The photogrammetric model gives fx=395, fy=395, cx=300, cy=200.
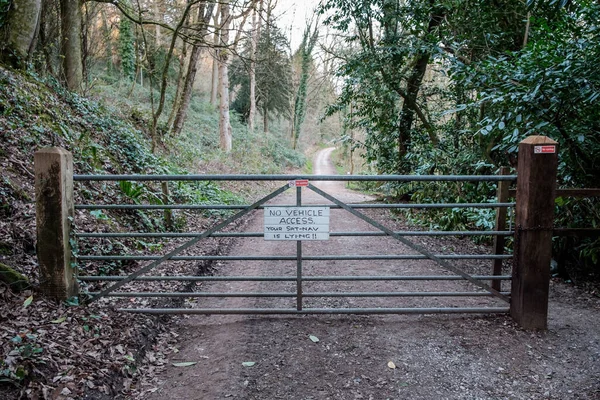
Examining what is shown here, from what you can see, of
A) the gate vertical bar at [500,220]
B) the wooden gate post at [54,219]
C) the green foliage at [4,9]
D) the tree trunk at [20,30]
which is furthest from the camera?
the tree trunk at [20,30]

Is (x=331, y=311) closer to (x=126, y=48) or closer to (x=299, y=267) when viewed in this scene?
(x=299, y=267)

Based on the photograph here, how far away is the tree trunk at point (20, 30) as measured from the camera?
293 inches

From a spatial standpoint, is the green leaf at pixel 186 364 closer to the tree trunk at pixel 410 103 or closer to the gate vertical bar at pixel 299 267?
the gate vertical bar at pixel 299 267

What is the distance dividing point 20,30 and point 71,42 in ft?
6.81

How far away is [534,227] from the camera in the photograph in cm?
405

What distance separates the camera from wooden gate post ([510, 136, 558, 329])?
3979 millimetres

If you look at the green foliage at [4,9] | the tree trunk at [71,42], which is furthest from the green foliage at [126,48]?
the green foliage at [4,9]

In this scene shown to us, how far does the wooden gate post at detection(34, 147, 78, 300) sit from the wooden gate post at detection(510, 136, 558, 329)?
15.3ft

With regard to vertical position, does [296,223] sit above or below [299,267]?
above

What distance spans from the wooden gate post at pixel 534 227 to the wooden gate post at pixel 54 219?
15.3ft

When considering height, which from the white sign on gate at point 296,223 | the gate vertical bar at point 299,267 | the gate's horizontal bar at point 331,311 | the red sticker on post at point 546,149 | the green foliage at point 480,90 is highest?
the green foliage at point 480,90

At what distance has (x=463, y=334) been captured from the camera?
4.12 m

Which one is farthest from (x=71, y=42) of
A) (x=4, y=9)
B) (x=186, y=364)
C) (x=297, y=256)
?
(x=186, y=364)

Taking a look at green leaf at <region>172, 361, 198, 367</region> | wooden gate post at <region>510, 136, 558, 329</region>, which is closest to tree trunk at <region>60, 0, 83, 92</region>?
green leaf at <region>172, 361, 198, 367</region>
